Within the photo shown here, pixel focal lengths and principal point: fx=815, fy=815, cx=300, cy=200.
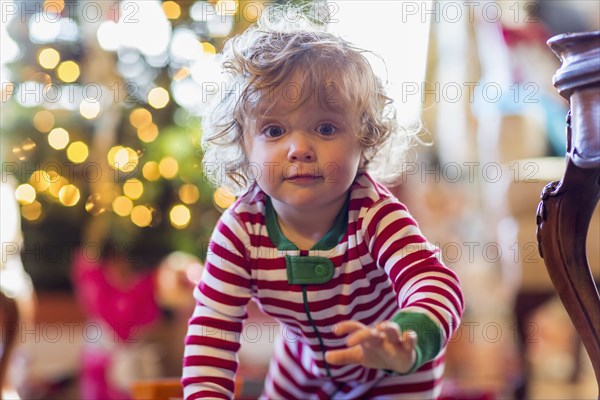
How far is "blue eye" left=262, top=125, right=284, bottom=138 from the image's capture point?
93 cm

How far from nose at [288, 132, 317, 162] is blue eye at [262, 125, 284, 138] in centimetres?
3

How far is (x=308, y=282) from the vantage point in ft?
3.15

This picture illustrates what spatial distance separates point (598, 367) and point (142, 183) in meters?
1.74

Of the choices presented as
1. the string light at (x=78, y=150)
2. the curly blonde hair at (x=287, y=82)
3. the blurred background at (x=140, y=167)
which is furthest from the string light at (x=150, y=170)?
the curly blonde hair at (x=287, y=82)

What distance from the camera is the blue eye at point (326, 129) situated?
3.03 feet

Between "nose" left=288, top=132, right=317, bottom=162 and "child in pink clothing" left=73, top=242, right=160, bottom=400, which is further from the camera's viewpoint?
"child in pink clothing" left=73, top=242, right=160, bottom=400

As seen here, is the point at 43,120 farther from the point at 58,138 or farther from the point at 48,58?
the point at 48,58

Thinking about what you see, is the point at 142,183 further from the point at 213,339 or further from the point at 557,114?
the point at 213,339

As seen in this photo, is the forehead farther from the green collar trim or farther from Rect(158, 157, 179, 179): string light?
Rect(158, 157, 179, 179): string light

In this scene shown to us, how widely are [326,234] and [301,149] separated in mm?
134

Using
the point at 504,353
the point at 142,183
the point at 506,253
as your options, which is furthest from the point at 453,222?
the point at 142,183

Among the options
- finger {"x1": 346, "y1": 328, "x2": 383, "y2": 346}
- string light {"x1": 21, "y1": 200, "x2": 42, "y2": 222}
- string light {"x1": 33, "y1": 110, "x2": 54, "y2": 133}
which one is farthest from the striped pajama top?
string light {"x1": 21, "y1": 200, "x2": 42, "y2": 222}

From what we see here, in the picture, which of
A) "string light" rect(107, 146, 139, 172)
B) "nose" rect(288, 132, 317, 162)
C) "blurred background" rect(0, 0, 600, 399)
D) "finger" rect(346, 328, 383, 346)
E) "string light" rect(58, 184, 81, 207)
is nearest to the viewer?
"finger" rect(346, 328, 383, 346)

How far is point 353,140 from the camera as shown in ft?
3.07
